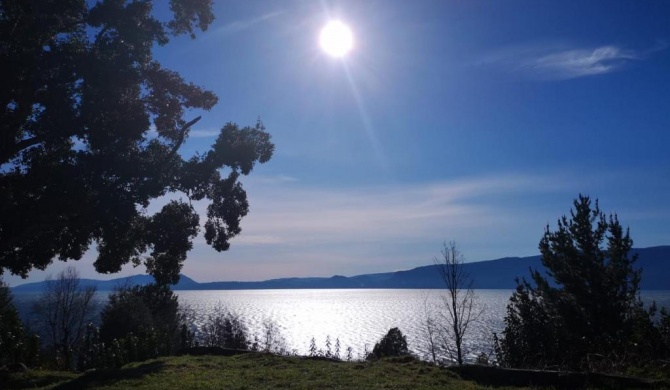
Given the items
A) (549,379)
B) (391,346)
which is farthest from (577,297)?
(549,379)

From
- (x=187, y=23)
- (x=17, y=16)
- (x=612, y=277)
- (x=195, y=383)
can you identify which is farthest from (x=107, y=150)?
(x=612, y=277)

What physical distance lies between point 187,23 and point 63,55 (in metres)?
5.05

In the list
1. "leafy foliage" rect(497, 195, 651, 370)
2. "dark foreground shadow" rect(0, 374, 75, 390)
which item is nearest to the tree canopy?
"dark foreground shadow" rect(0, 374, 75, 390)

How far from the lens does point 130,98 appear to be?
17.8 metres

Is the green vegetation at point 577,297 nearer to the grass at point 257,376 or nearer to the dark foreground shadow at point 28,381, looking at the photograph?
the grass at point 257,376

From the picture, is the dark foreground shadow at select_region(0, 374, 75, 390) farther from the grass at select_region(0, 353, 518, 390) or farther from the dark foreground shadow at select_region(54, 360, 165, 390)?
the dark foreground shadow at select_region(54, 360, 165, 390)

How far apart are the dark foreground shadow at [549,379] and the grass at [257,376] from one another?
0.59 m

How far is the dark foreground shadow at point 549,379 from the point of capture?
1049 cm

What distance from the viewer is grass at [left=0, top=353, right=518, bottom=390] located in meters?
13.1

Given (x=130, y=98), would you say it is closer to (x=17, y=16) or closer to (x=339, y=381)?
(x=17, y=16)

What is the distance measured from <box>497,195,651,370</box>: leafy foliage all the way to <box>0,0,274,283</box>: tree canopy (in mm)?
17387

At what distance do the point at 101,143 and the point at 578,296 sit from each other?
2481 centimetres

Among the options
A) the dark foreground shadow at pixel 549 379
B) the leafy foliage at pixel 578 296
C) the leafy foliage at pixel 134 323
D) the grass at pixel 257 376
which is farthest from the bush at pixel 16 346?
the leafy foliage at pixel 578 296

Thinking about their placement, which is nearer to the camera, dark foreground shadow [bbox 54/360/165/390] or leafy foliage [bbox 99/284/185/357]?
dark foreground shadow [bbox 54/360/165/390]
